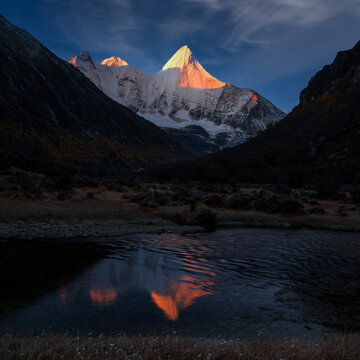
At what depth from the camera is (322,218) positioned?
82.8 ft

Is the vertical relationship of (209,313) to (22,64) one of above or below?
below

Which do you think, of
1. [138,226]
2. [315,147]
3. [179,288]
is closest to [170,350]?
[179,288]

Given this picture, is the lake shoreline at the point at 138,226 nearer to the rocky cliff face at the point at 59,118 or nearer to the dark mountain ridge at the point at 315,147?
the dark mountain ridge at the point at 315,147

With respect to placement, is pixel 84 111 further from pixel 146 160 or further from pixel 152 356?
pixel 152 356

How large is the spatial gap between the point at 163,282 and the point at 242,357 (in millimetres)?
6280

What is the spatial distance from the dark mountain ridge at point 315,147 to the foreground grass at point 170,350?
48.9m

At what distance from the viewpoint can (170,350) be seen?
16.3ft

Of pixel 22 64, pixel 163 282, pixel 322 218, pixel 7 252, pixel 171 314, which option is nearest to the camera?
pixel 171 314

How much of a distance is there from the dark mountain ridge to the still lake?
40.4 m

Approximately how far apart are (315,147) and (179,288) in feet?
245

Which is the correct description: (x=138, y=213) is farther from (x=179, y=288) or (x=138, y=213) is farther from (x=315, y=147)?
(x=315, y=147)

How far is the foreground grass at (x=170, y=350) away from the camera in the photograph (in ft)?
15.3

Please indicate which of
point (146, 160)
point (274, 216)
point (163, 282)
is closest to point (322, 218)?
point (274, 216)

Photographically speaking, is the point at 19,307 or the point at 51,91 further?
the point at 51,91
